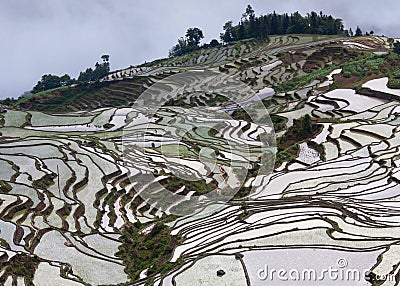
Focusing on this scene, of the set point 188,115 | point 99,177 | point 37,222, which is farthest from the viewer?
point 188,115

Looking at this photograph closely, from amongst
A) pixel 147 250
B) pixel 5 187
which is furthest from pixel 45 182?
pixel 147 250

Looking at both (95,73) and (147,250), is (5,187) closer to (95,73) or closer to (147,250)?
(147,250)

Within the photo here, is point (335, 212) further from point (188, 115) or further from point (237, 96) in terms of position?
point (237, 96)

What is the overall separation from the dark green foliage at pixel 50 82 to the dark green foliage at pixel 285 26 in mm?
20552

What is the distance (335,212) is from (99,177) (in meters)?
9.14

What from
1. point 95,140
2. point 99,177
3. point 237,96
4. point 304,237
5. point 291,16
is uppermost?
point 291,16

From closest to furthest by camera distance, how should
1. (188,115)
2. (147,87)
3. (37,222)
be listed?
(37,222) → (188,115) → (147,87)

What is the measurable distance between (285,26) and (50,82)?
2747 cm

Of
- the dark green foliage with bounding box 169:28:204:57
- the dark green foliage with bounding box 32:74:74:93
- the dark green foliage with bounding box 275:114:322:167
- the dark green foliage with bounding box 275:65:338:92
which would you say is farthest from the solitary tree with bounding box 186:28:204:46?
the dark green foliage with bounding box 275:114:322:167

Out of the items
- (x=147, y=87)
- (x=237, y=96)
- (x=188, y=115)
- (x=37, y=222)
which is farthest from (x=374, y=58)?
(x=37, y=222)

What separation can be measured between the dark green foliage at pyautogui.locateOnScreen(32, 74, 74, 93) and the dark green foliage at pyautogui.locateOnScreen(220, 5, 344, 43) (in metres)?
20.6

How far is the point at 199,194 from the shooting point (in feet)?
62.1

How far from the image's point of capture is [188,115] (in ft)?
108

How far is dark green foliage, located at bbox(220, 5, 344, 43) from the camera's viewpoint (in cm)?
6179
